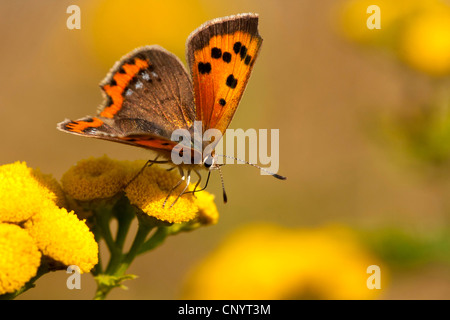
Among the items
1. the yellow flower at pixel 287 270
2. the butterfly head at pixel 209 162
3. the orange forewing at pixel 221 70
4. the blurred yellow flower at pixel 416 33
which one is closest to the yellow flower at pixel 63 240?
the butterfly head at pixel 209 162

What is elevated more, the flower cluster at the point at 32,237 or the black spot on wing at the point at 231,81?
the black spot on wing at the point at 231,81

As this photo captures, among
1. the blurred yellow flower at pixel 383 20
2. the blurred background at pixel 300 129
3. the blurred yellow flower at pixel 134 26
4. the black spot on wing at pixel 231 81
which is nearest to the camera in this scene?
the black spot on wing at pixel 231 81

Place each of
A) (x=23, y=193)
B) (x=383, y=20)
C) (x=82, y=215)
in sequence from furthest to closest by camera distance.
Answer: (x=383, y=20), (x=82, y=215), (x=23, y=193)

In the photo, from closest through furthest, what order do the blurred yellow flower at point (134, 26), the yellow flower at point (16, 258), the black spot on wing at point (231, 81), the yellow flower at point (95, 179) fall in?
the yellow flower at point (16, 258)
the yellow flower at point (95, 179)
the black spot on wing at point (231, 81)
the blurred yellow flower at point (134, 26)

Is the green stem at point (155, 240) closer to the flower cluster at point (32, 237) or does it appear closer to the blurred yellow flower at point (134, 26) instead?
the flower cluster at point (32, 237)

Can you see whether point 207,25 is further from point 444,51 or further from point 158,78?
point 444,51

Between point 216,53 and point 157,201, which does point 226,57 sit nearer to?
point 216,53

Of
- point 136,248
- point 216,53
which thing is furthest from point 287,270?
point 216,53

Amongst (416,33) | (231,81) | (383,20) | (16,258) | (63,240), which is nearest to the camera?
(16,258)
